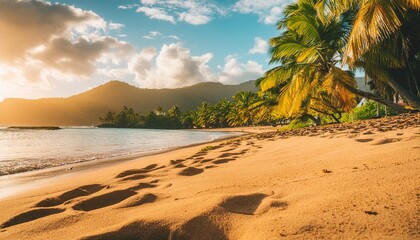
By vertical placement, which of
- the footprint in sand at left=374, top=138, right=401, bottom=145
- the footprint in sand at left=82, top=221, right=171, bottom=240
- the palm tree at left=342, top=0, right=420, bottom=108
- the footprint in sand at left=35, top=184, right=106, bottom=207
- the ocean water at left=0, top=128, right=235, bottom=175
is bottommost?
the ocean water at left=0, top=128, right=235, bottom=175

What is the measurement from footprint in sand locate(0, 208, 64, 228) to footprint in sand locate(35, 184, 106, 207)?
0.87ft

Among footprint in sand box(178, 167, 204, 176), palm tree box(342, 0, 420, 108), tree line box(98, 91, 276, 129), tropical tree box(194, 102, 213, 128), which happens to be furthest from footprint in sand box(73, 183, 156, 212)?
tropical tree box(194, 102, 213, 128)

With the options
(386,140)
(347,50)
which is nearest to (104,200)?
(386,140)

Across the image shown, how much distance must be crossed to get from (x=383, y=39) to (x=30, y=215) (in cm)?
721

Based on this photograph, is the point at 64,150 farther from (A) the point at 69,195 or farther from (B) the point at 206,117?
(B) the point at 206,117

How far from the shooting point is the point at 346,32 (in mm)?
8930

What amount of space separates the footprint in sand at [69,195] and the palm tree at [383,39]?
528 centimetres

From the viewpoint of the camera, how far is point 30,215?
2420 mm

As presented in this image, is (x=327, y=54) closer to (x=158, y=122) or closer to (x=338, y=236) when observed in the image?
(x=338, y=236)

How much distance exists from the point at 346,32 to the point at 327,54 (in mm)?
1396

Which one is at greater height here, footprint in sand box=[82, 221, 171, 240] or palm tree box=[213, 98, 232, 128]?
palm tree box=[213, 98, 232, 128]

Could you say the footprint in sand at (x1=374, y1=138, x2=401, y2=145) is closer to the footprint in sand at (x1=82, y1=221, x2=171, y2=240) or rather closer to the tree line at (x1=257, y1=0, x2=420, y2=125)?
the tree line at (x1=257, y1=0, x2=420, y2=125)

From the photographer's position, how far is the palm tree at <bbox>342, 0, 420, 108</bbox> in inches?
192

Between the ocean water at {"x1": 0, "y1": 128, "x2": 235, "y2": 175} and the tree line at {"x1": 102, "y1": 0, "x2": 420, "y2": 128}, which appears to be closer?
the tree line at {"x1": 102, "y1": 0, "x2": 420, "y2": 128}
